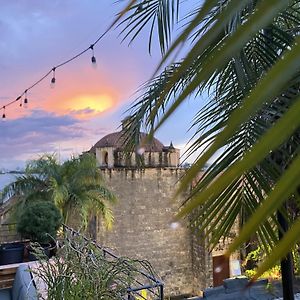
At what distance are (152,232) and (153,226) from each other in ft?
0.57

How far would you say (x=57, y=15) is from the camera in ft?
13.5

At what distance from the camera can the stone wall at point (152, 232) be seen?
10.8m

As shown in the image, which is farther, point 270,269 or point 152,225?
point 152,225

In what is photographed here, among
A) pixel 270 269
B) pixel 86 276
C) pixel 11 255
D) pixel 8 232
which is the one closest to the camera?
pixel 270 269

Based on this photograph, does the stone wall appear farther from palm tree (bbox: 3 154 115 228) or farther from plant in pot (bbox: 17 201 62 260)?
plant in pot (bbox: 17 201 62 260)

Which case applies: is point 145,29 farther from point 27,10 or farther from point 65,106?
point 65,106

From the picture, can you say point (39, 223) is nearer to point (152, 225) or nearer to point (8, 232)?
point (8, 232)

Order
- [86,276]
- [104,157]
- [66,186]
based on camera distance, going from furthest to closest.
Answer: [104,157] < [66,186] < [86,276]

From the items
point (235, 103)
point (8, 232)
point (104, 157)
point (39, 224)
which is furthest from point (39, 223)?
point (104, 157)

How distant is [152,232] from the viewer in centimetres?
1120

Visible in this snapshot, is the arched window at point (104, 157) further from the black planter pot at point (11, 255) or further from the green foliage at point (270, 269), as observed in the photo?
the black planter pot at point (11, 255)

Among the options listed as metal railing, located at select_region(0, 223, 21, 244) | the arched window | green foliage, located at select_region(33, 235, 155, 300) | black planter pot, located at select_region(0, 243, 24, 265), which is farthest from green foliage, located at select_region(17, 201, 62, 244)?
the arched window

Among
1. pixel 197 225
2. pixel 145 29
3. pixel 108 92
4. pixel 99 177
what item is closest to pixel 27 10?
pixel 108 92

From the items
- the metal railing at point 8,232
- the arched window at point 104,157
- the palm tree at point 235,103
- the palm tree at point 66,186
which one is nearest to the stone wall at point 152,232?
the arched window at point 104,157
